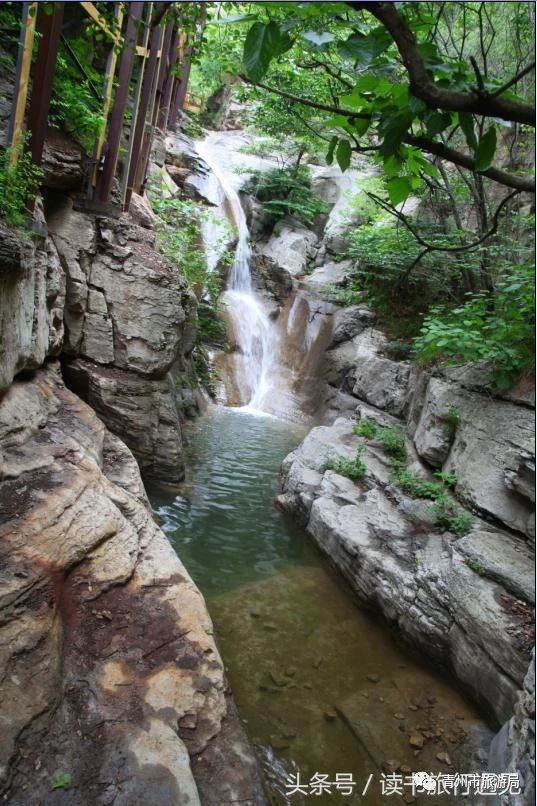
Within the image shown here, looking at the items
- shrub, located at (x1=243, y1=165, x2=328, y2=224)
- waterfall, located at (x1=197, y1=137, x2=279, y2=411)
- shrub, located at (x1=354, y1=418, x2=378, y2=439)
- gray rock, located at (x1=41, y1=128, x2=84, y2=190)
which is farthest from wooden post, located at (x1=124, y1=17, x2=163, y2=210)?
shrub, located at (x1=243, y1=165, x2=328, y2=224)

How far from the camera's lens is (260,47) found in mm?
1348

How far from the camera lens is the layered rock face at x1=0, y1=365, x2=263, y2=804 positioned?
8.64ft

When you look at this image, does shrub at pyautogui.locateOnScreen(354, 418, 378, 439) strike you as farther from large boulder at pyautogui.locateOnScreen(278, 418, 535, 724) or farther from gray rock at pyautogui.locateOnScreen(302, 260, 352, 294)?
gray rock at pyautogui.locateOnScreen(302, 260, 352, 294)

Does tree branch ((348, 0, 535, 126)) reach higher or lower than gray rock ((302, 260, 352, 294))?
lower

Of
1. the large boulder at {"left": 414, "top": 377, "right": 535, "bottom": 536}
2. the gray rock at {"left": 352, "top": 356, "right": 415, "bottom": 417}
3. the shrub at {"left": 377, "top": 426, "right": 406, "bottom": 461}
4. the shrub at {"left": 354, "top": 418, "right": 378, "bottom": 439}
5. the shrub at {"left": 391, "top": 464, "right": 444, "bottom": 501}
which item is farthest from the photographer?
the gray rock at {"left": 352, "top": 356, "right": 415, "bottom": 417}

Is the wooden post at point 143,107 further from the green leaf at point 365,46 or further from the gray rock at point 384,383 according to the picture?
the green leaf at point 365,46

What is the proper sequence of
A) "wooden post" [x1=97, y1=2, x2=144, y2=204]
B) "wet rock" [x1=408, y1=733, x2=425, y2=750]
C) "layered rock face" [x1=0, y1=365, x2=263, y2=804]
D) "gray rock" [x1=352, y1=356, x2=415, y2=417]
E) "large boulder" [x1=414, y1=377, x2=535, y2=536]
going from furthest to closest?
"gray rock" [x1=352, y1=356, x2=415, y2=417] → "wooden post" [x1=97, y1=2, x2=144, y2=204] → "large boulder" [x1=414, y1=377, x2=535, y2=536] → "wet rock" [x1=408, y1=733, x2=425, y2=750] → "layered rock face" [x1=0, y1=365, x2=263, y2=804]

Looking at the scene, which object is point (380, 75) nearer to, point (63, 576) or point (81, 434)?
point (63, 576)

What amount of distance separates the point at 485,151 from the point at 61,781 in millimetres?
3587

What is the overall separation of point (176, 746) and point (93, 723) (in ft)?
1.75

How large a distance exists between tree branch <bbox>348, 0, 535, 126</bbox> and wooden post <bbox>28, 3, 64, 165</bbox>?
207 inches

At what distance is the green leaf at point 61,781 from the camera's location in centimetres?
252

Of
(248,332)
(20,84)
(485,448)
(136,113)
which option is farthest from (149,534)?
(248,332)

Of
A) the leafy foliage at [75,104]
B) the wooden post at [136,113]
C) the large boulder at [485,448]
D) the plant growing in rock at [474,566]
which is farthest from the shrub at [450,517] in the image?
the wooden post at [136,113]
